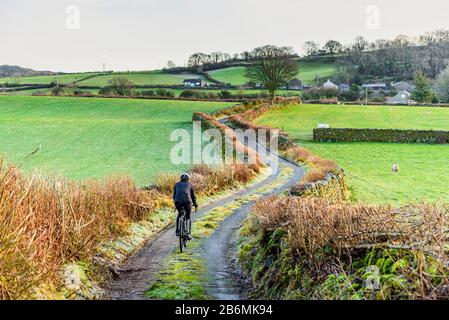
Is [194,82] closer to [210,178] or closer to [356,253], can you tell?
[210,178]

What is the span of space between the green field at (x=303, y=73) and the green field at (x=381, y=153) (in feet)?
158

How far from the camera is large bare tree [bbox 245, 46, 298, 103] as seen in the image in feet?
294

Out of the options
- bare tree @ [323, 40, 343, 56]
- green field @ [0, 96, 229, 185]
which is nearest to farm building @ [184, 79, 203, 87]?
green field @ [0, 96, 229, 185]

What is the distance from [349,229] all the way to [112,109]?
3001 inches

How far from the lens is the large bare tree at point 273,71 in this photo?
294 ft

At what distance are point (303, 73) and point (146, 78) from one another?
59304mm

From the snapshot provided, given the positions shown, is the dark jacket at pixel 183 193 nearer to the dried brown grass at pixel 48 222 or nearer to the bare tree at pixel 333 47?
the dried brown grass at pixel 48 222

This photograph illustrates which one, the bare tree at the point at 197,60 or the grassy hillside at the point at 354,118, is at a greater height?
the bare tree at the point at 197,60

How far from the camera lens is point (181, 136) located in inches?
2223

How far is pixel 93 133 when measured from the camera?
57.1m

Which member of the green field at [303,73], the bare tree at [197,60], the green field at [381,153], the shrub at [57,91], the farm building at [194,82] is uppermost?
the bare tree at [197,60]

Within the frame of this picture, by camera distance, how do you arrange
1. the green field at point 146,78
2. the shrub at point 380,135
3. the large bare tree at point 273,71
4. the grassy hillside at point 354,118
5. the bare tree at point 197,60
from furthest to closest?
the bare tree at point 197,60 < the green field at point 146,78 < the large bare tree at point 273,71 < the grassy hillside at point 354,118 < the shrub at point 380,135

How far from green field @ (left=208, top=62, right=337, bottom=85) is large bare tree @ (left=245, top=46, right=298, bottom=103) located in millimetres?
32531

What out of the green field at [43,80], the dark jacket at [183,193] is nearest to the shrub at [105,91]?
the green field at [43,80]
